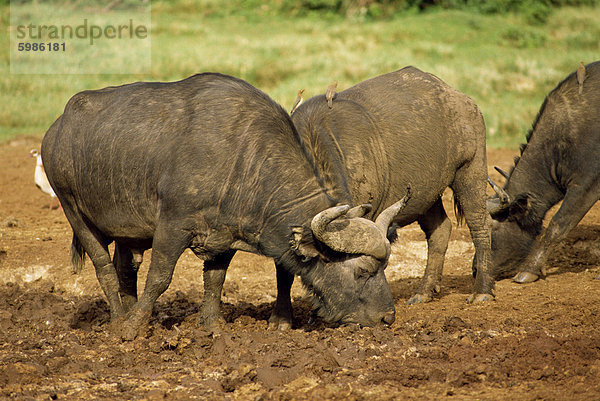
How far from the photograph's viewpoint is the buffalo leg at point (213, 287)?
6.23 metres

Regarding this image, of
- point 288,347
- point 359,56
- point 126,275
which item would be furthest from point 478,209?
point 359,56

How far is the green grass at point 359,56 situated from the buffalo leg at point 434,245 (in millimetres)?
7769

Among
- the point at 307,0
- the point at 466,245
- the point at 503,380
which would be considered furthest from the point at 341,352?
the point at 307,0

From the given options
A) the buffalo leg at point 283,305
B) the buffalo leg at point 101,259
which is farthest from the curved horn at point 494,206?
the buffalo leg at point 101,259

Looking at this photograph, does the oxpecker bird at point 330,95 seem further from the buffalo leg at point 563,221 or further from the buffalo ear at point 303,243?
the buffalo leg at point 563,221

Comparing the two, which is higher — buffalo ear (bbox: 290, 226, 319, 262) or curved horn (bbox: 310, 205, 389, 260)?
curved horn (bbox: 310, 205, 389, 260)

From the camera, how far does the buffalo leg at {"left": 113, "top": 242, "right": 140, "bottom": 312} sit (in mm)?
6719

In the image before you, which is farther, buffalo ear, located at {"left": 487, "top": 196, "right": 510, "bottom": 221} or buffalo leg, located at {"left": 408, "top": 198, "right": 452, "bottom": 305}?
buffalo ear, located at {"left": 487, "top": 196, "right": 510, "bottom": 221}

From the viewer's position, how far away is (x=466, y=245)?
964 centimetres

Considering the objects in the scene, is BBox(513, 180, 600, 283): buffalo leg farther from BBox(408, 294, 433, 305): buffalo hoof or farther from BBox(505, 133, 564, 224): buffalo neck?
BBox(408, 294, 433, 305): buffalo hoof

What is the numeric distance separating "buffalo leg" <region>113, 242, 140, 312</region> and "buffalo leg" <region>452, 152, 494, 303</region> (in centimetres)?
348

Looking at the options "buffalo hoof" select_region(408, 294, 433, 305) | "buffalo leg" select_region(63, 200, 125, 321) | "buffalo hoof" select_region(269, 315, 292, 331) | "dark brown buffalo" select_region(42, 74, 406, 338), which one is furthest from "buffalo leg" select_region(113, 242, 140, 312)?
"buffalo hoof" select_region(408, 294, 433, 305)

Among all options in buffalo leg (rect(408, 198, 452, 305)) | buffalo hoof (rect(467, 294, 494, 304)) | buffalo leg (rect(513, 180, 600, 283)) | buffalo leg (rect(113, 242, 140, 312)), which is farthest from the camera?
buffalo leg (rect(513, 180, 600, 283))

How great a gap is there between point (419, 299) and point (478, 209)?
3.85ft
